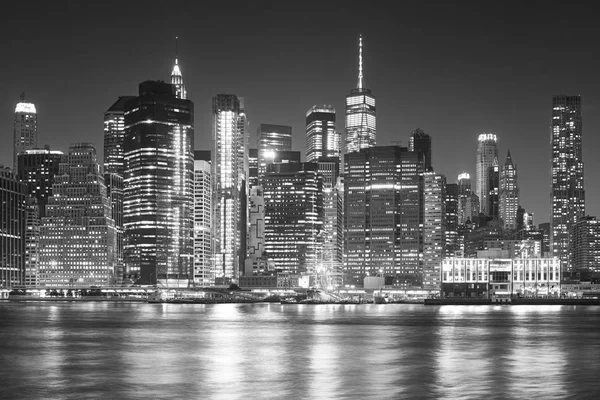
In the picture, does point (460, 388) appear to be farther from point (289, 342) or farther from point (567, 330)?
point (567, 330)

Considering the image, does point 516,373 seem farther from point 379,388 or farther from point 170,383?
point 170,383

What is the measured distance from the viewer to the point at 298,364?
7581 centimetres

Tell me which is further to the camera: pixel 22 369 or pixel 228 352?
pixel 228 352

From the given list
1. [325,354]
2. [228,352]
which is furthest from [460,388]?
[228,352]

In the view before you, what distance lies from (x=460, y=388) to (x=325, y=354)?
25.0 metres

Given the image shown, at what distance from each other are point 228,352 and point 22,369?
20524mm

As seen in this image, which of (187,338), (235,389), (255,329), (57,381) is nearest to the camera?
(235,389)

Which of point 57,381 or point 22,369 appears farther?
point 22,369

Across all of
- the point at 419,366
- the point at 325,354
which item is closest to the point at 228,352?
the point at 325,354

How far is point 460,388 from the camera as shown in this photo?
2413 inches

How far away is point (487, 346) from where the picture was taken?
9612 cm

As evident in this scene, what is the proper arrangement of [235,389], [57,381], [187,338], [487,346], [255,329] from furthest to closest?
[255,329], [187,338], [487,346], [57,381], [235,389]

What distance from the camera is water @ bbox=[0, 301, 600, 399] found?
6022 centimetres

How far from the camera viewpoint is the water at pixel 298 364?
60219 mm
